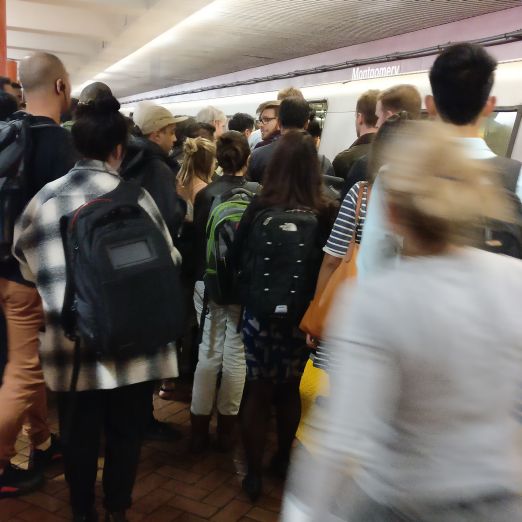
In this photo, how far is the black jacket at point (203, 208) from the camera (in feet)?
9.92

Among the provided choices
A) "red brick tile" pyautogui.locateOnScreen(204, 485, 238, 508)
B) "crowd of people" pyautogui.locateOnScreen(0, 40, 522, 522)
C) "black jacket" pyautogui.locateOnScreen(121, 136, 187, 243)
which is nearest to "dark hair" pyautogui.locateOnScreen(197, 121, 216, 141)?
"crowd of people" pyautogui.locateOnScreen(0, 40, 522, 522)

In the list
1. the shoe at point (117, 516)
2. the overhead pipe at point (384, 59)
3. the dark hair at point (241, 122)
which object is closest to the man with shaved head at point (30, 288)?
the shoe at point (117, 516)

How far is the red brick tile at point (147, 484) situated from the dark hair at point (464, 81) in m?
2.11

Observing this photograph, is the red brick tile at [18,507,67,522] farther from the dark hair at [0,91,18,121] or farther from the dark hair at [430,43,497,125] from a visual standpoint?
the dark hair at [430,43,497,125]

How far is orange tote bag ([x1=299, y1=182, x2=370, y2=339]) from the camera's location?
7.04 feet

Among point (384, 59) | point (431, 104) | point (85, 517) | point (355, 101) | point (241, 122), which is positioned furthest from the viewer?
point (384, 59)

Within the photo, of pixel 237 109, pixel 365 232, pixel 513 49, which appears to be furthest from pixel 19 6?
pixel 365 232

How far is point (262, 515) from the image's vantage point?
2.62 metres

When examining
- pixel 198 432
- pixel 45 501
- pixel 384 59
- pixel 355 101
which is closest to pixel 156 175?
pixel 198 432

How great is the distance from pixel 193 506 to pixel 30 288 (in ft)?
4.01

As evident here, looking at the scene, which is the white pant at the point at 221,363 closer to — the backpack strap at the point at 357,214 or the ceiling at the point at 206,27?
the backpack strap at the point at 357,214

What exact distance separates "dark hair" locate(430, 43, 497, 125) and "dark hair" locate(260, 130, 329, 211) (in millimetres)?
732

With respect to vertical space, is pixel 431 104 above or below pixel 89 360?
above

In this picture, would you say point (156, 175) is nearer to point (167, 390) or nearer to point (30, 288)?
point (30, 288)
